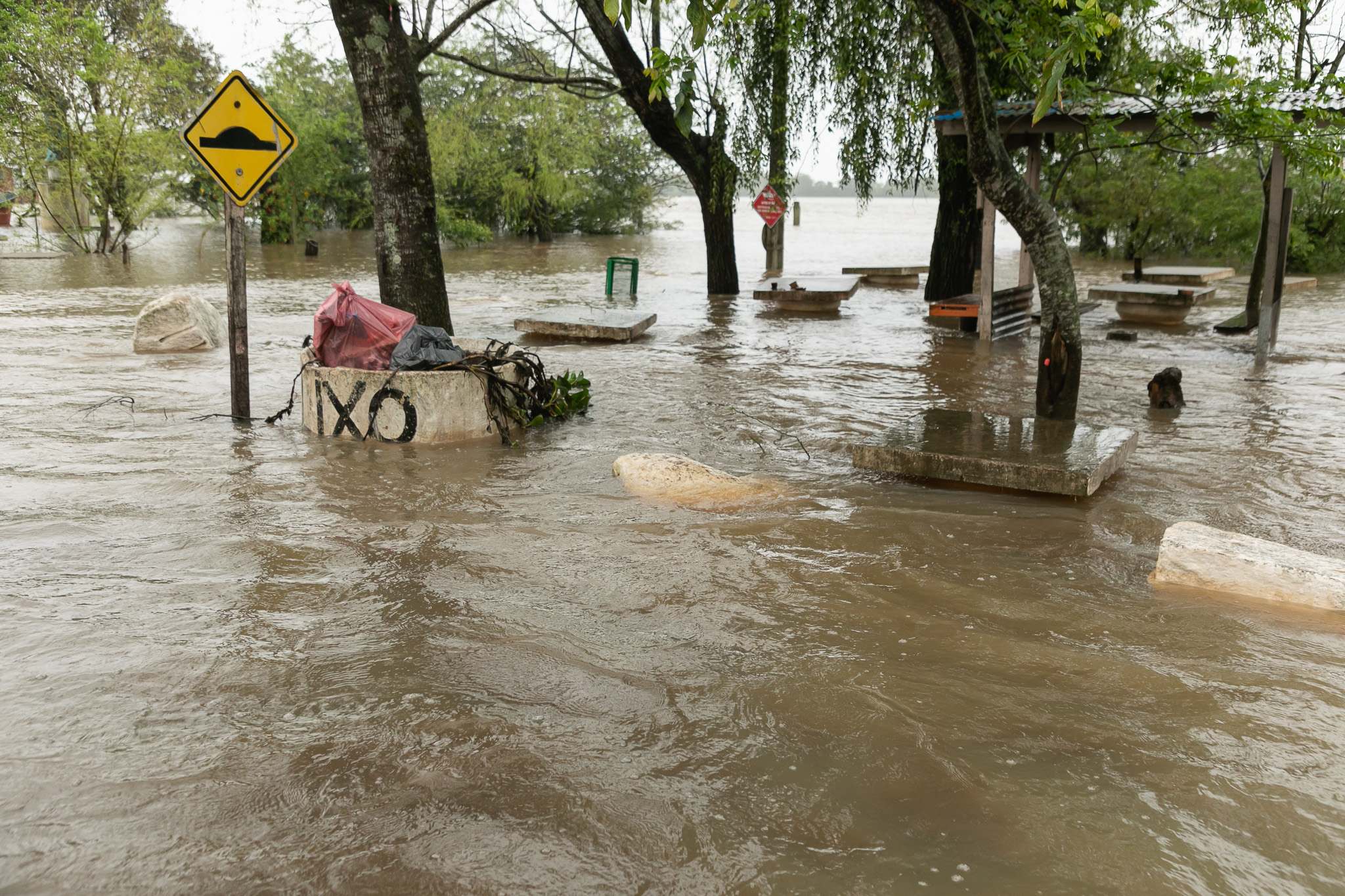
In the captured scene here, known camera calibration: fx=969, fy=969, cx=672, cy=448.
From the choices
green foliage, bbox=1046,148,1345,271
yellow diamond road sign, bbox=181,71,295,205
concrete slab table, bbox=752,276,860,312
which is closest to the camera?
yellow diamond road sign, bbox=181,71,295,205

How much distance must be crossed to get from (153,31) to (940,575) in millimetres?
26845

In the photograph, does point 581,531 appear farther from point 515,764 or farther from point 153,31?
point 153,31

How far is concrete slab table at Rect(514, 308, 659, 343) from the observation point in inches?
485

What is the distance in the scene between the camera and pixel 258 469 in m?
6.09

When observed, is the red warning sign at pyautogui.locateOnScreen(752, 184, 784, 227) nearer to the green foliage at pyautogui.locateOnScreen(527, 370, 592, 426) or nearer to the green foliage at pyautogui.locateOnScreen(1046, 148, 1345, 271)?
the green foliage at pyautogui.locateOnScreen(1046, 148, 1345, 271)

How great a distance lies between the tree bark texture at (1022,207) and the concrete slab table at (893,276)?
13.3 metres

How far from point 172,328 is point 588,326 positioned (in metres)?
4.82

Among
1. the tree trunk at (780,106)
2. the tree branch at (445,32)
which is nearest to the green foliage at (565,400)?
the tree branch at (445,32)

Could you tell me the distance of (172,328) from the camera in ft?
36.3

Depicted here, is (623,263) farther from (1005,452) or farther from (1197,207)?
(1197,207)

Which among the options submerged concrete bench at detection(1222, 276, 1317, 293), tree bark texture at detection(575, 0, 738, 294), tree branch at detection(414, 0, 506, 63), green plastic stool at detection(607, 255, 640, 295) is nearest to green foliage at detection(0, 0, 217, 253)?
green plastic stool at detection(607, 255, 640, 295)

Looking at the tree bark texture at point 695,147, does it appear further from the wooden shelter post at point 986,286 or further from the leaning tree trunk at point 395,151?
the wooden shelter post at point 986,286

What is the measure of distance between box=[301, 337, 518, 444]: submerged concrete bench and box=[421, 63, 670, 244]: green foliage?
2023cm

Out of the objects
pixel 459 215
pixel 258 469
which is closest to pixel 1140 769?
pixel 258 469
